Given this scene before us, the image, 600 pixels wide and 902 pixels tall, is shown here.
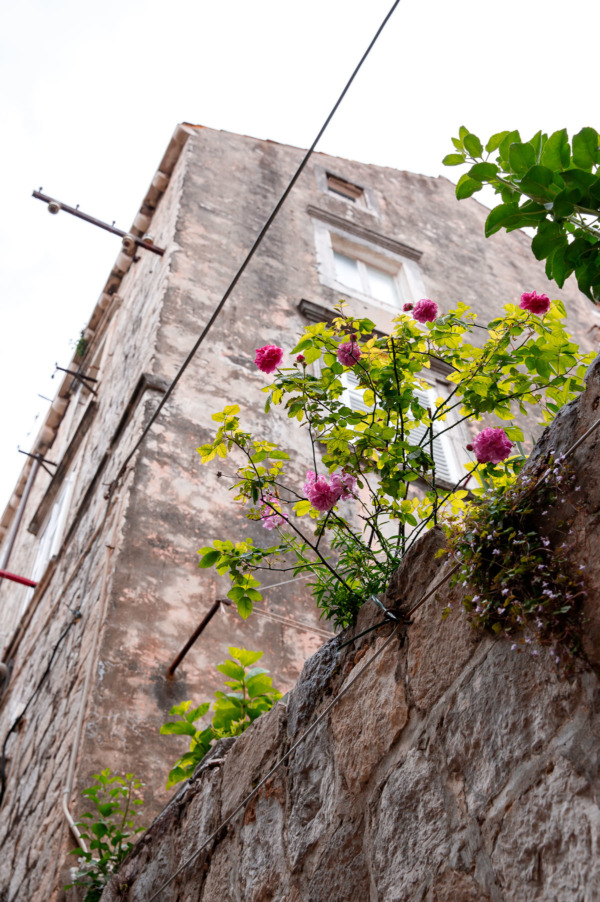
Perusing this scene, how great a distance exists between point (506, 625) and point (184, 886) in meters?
1.79

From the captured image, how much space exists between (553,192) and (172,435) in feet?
14.3

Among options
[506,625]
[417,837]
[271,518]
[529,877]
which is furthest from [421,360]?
[529,877]

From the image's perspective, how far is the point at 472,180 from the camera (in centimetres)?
206

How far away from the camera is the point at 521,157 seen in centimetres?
194

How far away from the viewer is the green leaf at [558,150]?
6.31 feet

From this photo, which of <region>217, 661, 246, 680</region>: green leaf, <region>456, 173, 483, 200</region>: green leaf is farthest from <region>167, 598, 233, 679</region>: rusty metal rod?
<region>456, 173, 483, 200</region>: green leaf

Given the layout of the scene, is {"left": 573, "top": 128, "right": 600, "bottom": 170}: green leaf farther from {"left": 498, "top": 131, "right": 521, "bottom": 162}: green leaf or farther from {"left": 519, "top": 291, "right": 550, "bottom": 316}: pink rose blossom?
{"left": 519, "top": 291, "right": 550, "bottom": 316}: pink rose blossom

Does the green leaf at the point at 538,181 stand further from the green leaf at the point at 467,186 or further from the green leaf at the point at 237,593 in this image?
the green leaf at the point at 237,593

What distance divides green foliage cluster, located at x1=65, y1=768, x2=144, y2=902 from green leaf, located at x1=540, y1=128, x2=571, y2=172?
3240mm

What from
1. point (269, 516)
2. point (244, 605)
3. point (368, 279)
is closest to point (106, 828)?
point (244, 605)

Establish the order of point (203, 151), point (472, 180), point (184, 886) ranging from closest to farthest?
point (472, 180) < point (184, 886) < point (203, 151)

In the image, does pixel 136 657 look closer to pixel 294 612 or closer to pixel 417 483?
pixel 294 612

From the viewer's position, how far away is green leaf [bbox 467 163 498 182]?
2.01 meters

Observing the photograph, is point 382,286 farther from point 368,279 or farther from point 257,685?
point 257,685
